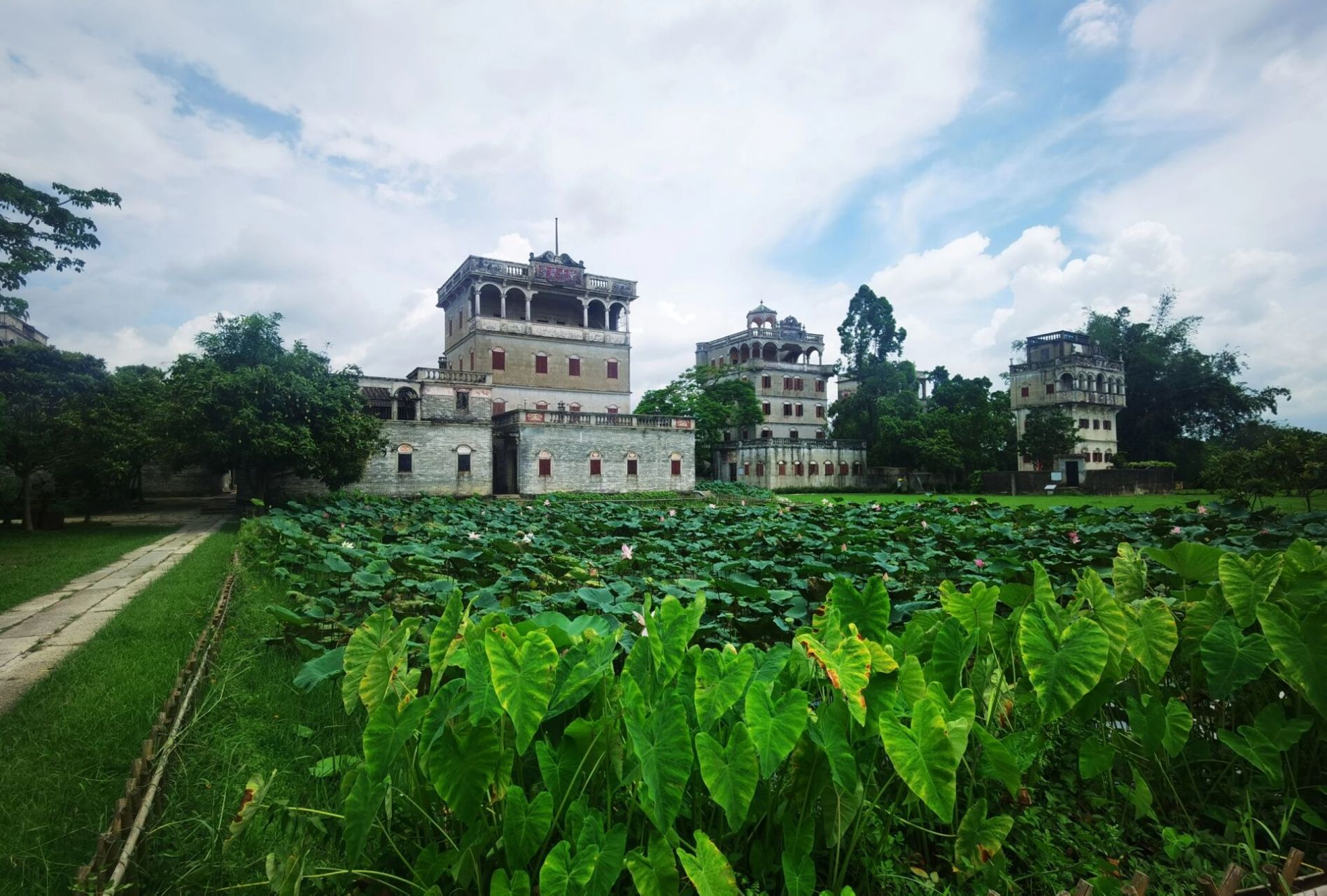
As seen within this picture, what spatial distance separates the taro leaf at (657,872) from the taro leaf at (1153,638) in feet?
5.65

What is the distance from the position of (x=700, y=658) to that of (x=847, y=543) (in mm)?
6494

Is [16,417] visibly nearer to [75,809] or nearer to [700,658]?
[75,809]

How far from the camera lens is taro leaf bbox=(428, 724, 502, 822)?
1.70 meters

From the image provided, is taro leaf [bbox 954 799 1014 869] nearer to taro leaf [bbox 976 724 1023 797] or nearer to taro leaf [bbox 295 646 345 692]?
taro leaf [bbox 976 724 1023 797]

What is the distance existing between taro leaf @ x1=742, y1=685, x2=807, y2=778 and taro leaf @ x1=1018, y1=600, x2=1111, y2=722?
909 millimetres

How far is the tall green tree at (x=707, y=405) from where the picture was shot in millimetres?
40688

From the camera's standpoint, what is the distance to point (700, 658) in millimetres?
1989

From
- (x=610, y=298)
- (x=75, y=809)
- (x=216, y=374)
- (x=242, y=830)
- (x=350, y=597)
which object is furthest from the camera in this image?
(x=610, y=298)

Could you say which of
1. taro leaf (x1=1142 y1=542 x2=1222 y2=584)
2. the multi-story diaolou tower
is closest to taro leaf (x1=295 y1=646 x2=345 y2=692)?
taro leaf (x1=1142 y1=542 x2=1222 y2=584)

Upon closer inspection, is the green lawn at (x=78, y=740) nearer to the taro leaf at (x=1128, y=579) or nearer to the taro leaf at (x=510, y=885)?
the taro leaf at (x=510, y=885)

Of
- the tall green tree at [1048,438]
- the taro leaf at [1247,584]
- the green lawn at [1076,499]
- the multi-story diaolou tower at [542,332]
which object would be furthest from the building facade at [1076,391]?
the taro leaf at [1247,584]

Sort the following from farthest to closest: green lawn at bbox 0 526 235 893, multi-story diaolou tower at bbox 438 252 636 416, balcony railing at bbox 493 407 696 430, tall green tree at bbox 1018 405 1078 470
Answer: tall green tree at bbox 1018 405 1078 470 < multi-story diaolou tower at bbox 438 252 636 416 < balcony railing at bbox 493 407 696 430 < green lawn at bbox 0 526 235 893

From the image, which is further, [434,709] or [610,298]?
[610,298]

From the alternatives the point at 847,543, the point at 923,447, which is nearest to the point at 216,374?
the point at 847,543
